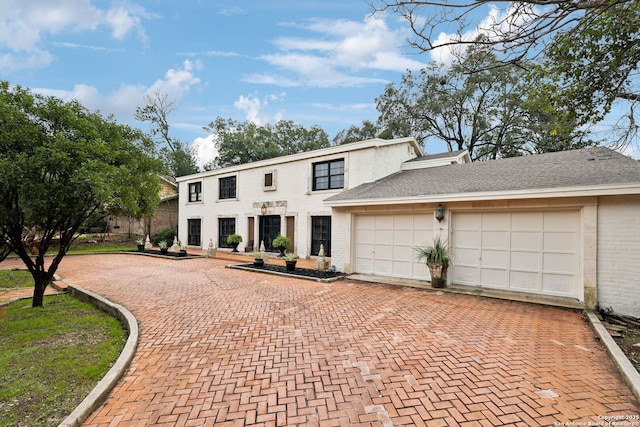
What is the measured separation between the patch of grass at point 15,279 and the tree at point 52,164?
16.7 feet

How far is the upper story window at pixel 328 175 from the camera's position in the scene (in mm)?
14516

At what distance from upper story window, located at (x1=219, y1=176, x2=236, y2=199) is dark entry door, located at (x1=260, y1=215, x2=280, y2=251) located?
10.9 ft

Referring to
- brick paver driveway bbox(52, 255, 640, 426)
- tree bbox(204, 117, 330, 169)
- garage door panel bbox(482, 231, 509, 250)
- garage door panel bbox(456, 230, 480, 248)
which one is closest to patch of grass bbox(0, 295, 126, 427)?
Answer: brick paver driveway bbox(52, 255, 640, 426)

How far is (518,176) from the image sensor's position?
27.5 feet

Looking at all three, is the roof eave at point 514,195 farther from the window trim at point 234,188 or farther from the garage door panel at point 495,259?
the window trim at point 234,188

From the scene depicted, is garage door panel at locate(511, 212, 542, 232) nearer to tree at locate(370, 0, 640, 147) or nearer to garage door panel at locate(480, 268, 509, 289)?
garage door panel at locate(480, 268, 509, 289)

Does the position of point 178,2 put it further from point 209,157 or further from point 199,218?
point 209,157

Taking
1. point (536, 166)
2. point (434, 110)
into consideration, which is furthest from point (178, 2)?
point (434, 110)

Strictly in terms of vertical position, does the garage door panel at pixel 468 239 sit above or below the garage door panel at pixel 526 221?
below

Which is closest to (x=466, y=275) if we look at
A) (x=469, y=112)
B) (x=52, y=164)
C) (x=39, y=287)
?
(x=52, y=164)

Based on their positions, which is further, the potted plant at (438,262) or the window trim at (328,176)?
the window trim at (328,176)

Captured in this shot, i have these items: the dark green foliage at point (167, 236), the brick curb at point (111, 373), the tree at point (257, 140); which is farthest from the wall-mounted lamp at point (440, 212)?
the tree at point (257, 140)

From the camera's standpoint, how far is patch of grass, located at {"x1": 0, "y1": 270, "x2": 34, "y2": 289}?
33.7ft

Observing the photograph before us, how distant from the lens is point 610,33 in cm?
539
